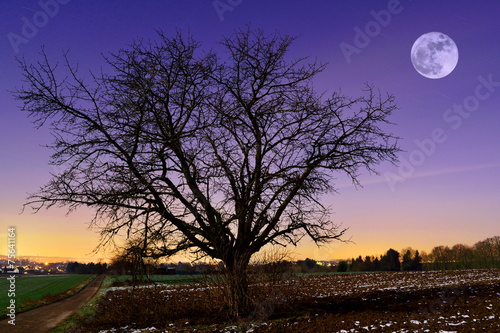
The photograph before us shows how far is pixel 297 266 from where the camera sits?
46.9 feet

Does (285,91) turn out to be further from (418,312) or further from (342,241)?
(418,312)

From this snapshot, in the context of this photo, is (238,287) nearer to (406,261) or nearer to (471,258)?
(471,258)

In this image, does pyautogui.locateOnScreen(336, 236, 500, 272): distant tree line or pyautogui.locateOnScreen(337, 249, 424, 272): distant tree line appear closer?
pyautogui.locateOnScreen(336, 236, 500, 272): distant tree line

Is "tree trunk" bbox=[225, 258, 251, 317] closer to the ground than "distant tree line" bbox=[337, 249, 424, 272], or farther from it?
farther from it

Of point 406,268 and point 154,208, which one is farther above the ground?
point 154,208

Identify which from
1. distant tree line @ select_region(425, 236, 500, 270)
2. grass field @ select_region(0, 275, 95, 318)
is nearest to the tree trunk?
grass field @ select_region(0, 275, 95, 318)

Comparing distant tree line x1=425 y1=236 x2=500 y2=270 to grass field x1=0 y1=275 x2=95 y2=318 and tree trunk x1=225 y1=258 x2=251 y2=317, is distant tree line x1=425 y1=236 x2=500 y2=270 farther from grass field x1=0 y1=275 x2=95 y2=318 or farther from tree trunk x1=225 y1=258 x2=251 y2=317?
tree trunk x1=225 y1=258 x2=251 y2=317

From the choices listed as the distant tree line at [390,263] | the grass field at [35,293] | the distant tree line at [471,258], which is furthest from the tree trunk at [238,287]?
the distant tree line at [390,263]

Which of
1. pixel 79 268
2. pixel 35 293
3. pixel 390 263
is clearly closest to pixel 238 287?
pixel 35 293

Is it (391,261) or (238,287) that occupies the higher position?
(238,287)

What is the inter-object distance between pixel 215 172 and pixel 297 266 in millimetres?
4546

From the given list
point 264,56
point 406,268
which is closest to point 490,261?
point 406,268

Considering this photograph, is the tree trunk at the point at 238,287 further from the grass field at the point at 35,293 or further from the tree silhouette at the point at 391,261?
the tree silhouette at the point at 391,261

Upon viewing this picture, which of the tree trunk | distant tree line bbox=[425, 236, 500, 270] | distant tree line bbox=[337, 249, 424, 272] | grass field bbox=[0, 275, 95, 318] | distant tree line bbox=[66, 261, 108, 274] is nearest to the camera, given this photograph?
the tree trunk
